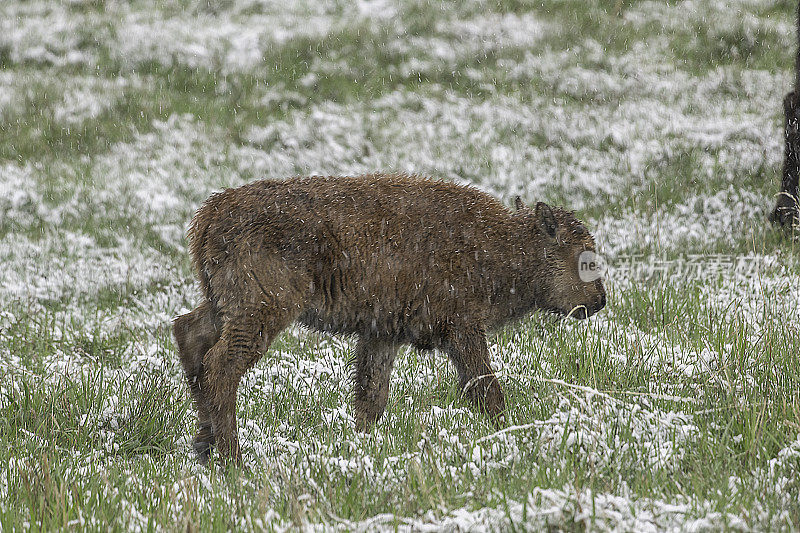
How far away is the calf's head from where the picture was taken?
5.34 meters

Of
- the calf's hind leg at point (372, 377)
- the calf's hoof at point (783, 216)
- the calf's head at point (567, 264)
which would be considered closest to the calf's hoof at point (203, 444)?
the calf's hind leg at point (372, 377)

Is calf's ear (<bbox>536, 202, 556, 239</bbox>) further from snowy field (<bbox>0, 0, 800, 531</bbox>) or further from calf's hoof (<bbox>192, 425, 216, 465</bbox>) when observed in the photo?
calf's hoof (<bbox>192, 425, 216, 465</bbox>)

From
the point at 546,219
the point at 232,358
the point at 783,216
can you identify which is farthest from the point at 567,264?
the point at 783,216

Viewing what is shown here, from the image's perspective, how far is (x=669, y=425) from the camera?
375 cm

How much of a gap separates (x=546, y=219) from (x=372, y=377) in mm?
1466

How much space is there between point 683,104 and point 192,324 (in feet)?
34.7

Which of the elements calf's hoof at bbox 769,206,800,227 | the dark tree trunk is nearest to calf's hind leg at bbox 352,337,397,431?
the dark tree trunk

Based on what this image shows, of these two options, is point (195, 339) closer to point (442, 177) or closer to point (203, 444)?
point (203, 444)

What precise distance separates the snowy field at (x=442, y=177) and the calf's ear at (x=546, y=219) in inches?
31.8

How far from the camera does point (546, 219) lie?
17.2 ft

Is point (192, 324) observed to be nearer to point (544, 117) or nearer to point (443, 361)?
point (443, 361)

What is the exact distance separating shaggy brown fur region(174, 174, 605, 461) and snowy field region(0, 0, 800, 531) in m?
0.29

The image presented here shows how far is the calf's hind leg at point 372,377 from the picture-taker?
16.8 ft

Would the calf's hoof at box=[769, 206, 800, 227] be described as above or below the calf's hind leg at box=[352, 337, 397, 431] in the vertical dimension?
below
